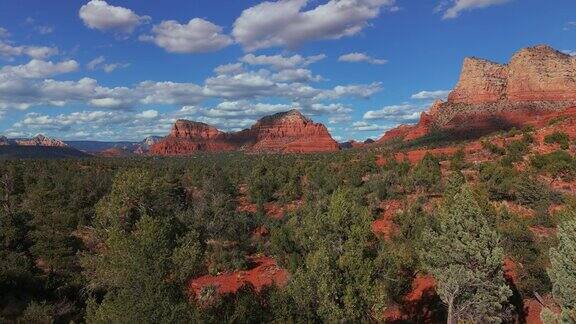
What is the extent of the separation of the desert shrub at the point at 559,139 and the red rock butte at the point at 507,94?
52.1 metres

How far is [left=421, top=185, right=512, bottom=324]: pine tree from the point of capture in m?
19.1

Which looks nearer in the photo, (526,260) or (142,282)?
(142,282)

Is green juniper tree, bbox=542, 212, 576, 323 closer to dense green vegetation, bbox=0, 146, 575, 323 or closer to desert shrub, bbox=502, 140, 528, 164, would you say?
dense green vegetation, bbox=0, 146, 575, 323

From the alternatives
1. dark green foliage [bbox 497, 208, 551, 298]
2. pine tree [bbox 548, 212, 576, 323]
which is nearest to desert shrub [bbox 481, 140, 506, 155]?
dark green foliage [bbox 497, 208, 551, 298]

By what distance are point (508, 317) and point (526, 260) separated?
4171 millimetres

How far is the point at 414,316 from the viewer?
979 inches

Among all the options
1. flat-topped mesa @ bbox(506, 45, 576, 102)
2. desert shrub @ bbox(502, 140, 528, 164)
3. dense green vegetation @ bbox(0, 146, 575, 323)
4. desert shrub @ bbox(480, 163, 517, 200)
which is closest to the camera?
dense green vegetation @ bbox(0, 146, 575, 323)

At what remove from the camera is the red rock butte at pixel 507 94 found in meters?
111

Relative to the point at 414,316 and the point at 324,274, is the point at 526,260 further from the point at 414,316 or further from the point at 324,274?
the point at 324,274

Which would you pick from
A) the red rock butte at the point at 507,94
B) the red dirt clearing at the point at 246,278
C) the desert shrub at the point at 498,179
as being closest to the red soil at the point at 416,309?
the red dirt clearing at the point at 246,278

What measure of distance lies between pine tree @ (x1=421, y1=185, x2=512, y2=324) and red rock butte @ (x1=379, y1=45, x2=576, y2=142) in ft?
288

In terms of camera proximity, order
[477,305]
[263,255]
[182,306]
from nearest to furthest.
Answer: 1. [182,306]
2. [477,305]
3. [263,255]

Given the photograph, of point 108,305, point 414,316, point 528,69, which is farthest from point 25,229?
point 528,69

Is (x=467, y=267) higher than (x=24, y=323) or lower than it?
higher
